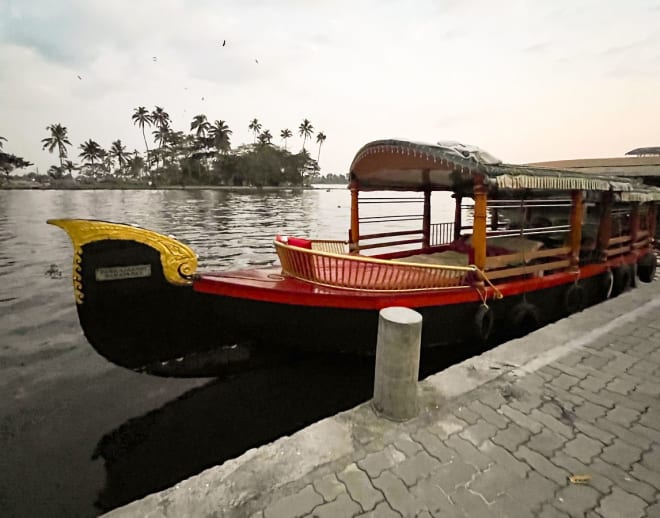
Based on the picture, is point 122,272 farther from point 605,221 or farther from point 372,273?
point 605,221

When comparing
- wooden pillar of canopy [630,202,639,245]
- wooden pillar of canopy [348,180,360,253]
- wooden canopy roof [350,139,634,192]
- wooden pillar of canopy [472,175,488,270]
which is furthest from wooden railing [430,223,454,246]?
wooden pillar of canopy [630,202,639,245]

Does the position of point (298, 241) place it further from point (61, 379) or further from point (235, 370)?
point (61, 379)

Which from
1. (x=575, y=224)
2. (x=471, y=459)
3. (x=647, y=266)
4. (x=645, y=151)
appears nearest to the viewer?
(x=471, y=459)

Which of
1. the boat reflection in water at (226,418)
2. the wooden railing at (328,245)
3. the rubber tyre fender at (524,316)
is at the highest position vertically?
the wooden railing at (328,245)

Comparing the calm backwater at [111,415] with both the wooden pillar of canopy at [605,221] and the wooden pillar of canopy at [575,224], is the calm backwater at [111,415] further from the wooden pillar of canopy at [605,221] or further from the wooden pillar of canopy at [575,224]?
the wooden pillar of canopy at [605,221]

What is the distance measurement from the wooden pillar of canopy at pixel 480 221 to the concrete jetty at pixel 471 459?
170 centimetres

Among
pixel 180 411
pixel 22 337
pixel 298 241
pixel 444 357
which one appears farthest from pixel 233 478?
pixel 22 337

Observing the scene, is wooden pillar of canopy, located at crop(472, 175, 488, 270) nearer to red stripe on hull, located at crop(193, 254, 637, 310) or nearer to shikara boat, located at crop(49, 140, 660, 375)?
shikara boat, located at crop(49, 140, 660, 375)

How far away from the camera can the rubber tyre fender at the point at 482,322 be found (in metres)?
4.84

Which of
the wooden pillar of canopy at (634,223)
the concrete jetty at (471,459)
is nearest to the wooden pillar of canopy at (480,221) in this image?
the concrete jetty at (471,459)

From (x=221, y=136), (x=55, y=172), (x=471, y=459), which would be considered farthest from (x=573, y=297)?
(x=55, y=172)

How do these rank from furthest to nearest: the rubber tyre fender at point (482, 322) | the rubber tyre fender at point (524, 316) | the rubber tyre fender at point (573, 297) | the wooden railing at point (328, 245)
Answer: the wooden railing at point (328, 245) → the rubber tyre fender at point (573, 297) → the rubber tyre fender at point (524, 316) → the rubber tyre fender at point (482, 322)

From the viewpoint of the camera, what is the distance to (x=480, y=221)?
15.6 feet

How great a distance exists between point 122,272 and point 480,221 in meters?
4.38
